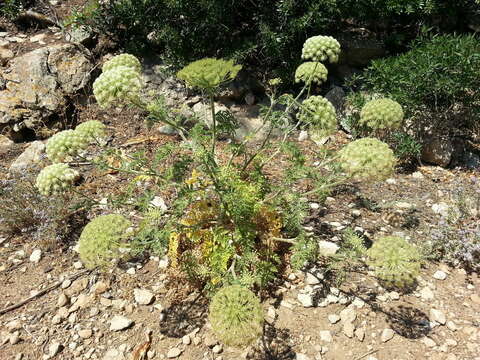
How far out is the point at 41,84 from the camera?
24.0 feet

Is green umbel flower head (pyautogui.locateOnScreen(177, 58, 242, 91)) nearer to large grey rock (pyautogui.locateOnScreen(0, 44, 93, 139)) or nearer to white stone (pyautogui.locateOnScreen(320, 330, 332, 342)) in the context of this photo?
white stone (pyautogui.locateOnScreen(320, 330, 332, 342))

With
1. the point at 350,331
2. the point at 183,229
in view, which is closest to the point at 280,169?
the point at 183,229

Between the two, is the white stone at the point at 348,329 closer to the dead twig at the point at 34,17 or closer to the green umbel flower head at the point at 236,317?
the green umbel flower head at the point at 236,317

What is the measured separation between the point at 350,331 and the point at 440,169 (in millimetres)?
3692

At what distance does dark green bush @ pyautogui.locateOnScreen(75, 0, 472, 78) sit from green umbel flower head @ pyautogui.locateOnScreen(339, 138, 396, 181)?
4058mm

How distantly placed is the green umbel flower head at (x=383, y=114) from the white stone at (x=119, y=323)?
338 centimetres

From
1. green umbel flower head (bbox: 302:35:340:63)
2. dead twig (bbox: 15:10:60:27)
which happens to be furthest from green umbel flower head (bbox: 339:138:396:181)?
dead twig (bbox: 15:10:60:27)

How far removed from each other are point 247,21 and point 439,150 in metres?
4.54

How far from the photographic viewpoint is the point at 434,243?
468 cm

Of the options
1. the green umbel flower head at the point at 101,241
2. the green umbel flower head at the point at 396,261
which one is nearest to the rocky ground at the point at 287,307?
the green umbel flower head at the point at 396,261

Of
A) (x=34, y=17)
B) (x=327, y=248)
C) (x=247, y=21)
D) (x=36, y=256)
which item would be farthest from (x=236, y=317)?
(x=34, y=17)

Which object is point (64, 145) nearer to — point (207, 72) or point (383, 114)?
point (207, 72)

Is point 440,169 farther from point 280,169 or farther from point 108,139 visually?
point 108,139

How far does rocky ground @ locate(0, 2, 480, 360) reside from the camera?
12.2 ft
